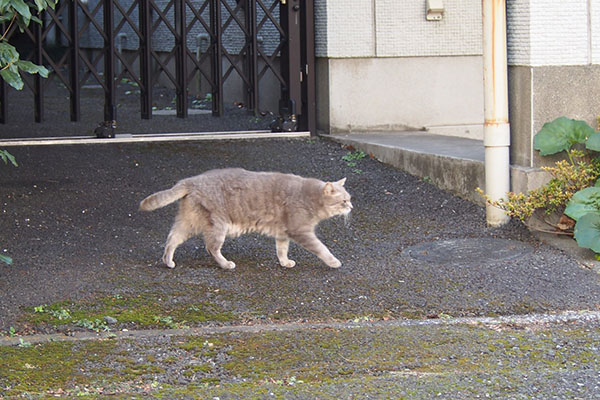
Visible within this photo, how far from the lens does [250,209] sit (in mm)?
6820

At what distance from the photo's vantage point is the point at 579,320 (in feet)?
18.6

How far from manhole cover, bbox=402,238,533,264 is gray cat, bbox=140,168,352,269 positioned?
799 millimetres

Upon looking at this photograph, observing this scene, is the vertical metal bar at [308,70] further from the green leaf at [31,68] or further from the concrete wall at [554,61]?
the green leaf at [31,68]

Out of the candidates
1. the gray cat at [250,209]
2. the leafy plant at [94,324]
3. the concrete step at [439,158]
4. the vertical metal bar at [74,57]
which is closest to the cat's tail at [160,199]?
the gray cat at [250,209]

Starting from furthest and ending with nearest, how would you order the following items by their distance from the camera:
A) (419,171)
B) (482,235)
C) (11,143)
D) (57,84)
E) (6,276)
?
(57,84) → (11,143) → (419,171) → (482,235) → (6,276)

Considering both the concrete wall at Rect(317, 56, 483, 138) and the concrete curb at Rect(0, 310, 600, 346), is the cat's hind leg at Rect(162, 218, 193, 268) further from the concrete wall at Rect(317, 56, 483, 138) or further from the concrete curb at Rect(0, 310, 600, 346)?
the concrete wall at Rect(317, 56, 483, 138)

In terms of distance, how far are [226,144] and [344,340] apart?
231 inches

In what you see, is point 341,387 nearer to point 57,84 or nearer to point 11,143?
point 11,143

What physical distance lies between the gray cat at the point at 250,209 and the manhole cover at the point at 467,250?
2.62 feet

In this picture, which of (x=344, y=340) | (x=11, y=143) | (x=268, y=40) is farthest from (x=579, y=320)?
(x=268, y=40)

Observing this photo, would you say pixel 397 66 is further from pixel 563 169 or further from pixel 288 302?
pixel 288 302

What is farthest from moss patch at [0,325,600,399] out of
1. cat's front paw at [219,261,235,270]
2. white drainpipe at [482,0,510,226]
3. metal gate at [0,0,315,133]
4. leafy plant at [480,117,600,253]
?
metal gate at [0,0,315,133]

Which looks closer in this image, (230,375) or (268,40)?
(230,375)

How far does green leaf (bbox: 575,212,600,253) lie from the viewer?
6840 millimetres
